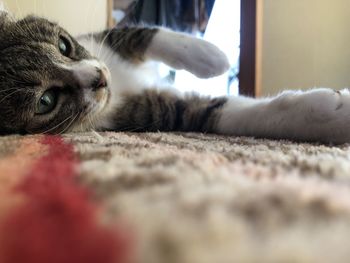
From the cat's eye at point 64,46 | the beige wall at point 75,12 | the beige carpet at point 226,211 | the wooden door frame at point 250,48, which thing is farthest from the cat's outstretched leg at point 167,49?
the beige wall at point 75,12

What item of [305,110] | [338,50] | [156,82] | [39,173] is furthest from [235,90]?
[39,173]

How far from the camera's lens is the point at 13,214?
228 millimetres

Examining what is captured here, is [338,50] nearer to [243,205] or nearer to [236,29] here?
[236,29]

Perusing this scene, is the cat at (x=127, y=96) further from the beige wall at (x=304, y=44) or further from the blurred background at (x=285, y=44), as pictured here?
the beige wall at (x=304, y=44)

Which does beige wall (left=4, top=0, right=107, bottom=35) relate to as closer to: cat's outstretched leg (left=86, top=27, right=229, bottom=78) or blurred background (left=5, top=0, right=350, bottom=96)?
blurred background (left=5, top=0, right=350, bottom=96)

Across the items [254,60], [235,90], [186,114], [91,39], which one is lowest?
[235,90]

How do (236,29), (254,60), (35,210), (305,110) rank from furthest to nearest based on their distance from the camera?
(236,29)
(254,60)
(305,110)
(35,210)

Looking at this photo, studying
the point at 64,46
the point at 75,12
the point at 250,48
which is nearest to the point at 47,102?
the point at 64,46

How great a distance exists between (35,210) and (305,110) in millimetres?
633

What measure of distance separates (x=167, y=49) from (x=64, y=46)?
1.06 ft

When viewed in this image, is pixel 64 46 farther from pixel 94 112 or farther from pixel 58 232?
pixel 58 232

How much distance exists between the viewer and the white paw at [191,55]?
1.15 m

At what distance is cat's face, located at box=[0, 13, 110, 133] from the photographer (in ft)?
2.83

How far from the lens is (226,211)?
0.70ft
